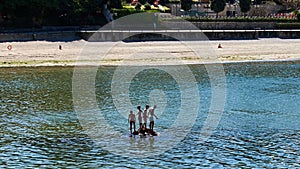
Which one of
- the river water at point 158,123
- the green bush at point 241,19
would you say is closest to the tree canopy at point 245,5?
the green bush at point 241,19

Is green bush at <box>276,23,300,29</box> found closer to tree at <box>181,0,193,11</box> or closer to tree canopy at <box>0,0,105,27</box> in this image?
tree at <box>181,0,193,11</box>

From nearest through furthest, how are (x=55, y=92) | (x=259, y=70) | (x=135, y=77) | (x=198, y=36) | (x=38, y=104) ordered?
(x=38, y=104)
(x=55, y=92)
(x=135, y=77)
(x=259, y=70)
(x=198, y=36)

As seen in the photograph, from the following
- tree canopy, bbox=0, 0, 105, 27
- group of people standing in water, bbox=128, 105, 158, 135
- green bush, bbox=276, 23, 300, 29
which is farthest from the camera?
green bush, bbox=276, 23, 300, 29

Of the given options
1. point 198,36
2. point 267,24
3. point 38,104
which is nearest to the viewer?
point 38,104

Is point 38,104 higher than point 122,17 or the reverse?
the reverse

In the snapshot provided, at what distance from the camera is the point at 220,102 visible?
4216 centimetres

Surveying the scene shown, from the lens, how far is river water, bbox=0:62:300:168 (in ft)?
91.0

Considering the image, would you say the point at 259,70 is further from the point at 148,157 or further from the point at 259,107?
the point at 148,157

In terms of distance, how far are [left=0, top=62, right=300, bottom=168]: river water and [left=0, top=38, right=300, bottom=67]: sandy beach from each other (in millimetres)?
6850

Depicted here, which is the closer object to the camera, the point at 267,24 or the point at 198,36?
the point at 198,36

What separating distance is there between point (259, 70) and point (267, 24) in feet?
96.0

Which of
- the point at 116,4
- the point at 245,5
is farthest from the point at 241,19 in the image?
the point at 116,4

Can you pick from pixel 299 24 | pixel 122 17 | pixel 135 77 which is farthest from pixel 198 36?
pixel 135 77

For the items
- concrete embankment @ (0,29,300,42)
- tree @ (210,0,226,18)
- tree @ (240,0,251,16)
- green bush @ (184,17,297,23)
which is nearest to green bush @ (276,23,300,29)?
green bush @ (184,17,297,23)
